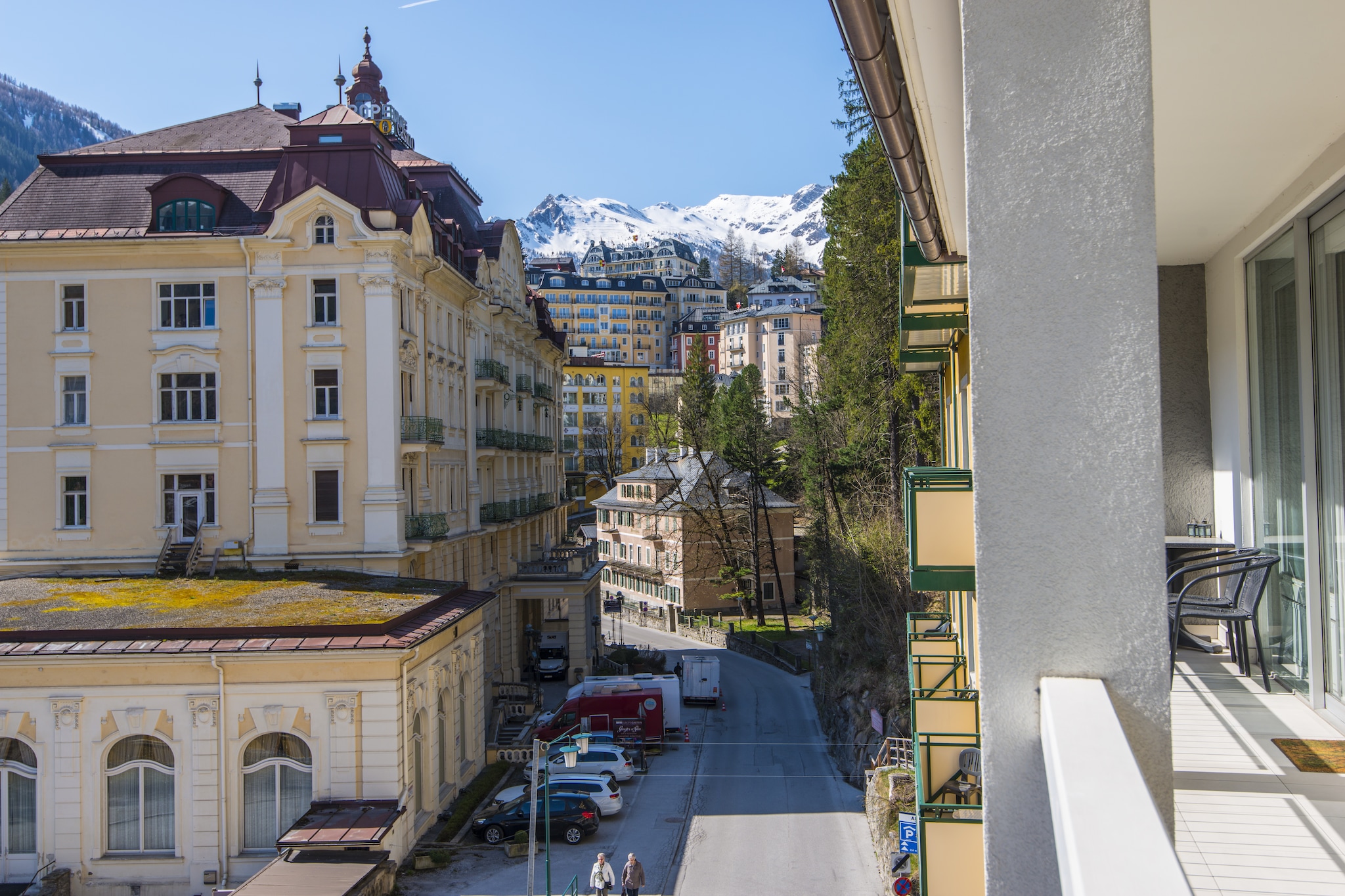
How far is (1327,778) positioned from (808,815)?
22.4m

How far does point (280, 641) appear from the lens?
777 inches

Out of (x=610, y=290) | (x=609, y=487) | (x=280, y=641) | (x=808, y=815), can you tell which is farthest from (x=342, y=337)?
(x=610, y=290)

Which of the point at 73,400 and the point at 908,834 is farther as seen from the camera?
the point at 73,400

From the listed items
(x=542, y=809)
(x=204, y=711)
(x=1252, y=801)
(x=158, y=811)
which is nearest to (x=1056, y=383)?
(x=1252, y=801)

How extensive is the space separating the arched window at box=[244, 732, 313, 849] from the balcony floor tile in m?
18.0

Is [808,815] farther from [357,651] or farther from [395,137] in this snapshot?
[395,137]

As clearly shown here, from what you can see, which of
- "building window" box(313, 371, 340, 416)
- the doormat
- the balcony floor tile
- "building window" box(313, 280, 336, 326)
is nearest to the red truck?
"building window" box(313, 371, 340, 416)

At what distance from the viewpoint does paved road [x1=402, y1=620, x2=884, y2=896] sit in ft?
67.9

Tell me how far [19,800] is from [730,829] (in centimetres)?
1582

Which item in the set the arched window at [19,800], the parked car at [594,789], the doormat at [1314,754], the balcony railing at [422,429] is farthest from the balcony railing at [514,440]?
the doormat at [1314,754]

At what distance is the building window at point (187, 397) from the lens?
1108 inches

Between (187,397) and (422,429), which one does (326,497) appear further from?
(187,397)

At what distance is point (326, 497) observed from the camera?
27609mm

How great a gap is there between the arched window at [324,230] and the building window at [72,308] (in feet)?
24.3
